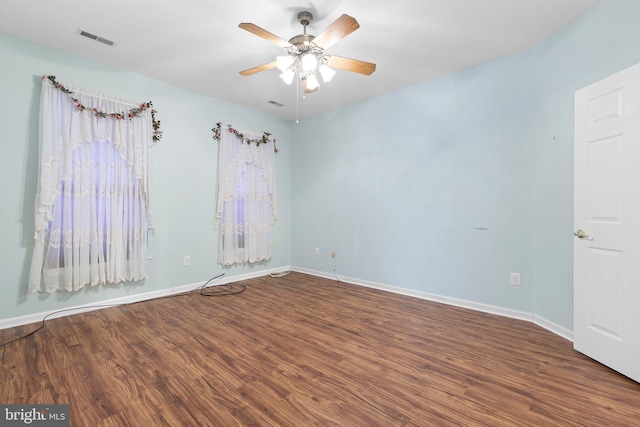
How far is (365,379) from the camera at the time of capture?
189 cm

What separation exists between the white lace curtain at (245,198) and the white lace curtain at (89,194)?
1.07 meters

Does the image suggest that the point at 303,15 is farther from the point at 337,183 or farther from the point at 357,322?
the point at 357,322

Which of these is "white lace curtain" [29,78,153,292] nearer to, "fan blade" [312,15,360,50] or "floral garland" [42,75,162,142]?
"floral garland" [42,75,162,142]

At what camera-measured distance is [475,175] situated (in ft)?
10.6

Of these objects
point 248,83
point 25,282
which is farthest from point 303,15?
point 25,282

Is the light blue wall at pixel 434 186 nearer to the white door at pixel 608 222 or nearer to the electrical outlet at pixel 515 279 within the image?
the electrical outlet at pixel 515 279

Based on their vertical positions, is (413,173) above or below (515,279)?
above

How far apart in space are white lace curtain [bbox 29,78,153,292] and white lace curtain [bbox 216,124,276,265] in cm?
107

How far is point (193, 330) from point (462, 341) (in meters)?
2.49

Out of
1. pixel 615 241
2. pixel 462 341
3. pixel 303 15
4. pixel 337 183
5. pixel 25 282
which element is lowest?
pixel 462 341

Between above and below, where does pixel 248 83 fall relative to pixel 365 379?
above

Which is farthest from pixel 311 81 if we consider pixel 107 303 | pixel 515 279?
pixel 107 303
